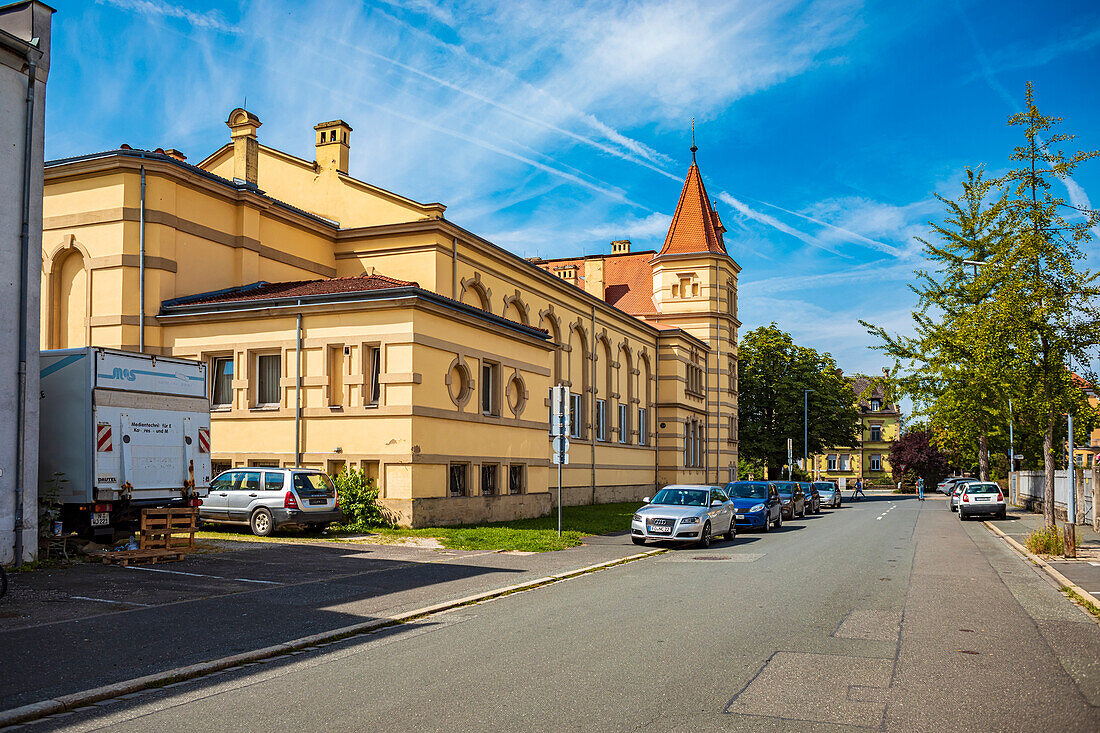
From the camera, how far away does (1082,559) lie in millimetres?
17969

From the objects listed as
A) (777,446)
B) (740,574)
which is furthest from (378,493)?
(777,446)

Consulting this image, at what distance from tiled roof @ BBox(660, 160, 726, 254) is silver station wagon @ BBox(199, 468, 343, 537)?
4094 cm

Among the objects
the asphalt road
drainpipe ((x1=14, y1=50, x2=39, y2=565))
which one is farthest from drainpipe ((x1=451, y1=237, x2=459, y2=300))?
the asphalt road

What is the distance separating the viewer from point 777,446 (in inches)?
2729

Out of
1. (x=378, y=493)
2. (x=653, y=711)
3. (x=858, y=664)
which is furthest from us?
(x=378, y=493)

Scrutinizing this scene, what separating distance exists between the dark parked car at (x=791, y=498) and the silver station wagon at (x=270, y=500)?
19705mm

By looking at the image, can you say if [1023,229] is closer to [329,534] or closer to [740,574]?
[740,574]

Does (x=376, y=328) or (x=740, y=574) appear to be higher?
(x=376, y=328)

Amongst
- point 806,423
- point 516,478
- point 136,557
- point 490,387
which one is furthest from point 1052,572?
point 806,423

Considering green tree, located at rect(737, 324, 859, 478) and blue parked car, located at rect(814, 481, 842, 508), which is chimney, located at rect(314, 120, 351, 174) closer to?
blue parked car, located at rect(814, 481, 842, 508)

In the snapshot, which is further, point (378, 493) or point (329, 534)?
point (378, 493)

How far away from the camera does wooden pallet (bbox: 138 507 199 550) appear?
15.3 metres

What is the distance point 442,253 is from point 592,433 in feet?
45.8

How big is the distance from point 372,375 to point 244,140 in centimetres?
1511
